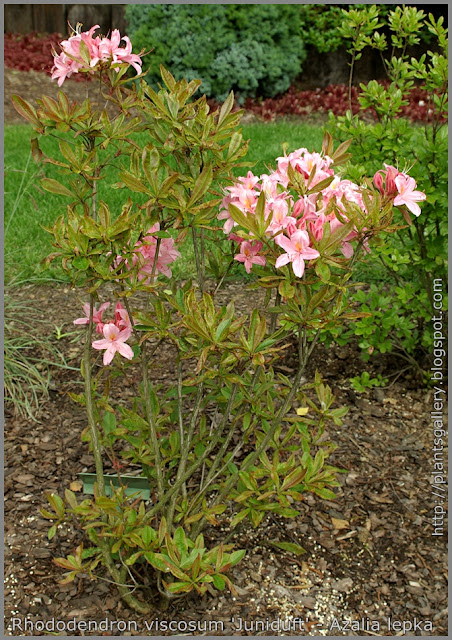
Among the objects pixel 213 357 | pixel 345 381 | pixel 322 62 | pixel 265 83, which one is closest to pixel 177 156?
pixel 213 357

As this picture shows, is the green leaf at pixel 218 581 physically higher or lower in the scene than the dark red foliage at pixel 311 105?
lower

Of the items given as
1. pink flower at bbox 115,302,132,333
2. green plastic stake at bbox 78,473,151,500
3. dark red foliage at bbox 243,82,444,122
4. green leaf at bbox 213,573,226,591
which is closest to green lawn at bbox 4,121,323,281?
pink flower at bbox 115,302,132,333

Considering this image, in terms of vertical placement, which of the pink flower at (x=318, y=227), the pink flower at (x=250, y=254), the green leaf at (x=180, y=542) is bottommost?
the green leaf at (x=180, y=542)

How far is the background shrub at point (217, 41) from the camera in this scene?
8641mm

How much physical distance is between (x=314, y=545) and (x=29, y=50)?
11.1 meters

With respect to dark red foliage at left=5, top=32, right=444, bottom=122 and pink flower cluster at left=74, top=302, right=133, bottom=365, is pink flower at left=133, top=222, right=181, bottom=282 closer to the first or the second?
pink flower cluster at left=74, top=302, right=133, bottom=365

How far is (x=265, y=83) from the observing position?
9641 mm

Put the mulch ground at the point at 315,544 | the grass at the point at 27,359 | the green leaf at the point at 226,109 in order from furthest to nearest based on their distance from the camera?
the grass at the point at 27,359 < the mulch ground at the point at 315,544 < the green leaf at the point at 226,109

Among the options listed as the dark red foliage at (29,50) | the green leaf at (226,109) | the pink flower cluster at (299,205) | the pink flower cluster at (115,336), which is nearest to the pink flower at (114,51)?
the green leaf at (226,109)

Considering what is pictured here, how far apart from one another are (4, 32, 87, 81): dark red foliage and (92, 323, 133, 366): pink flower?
347 inches

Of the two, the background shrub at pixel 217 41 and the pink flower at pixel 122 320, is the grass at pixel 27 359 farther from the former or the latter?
the background shrub at pixel 217 41

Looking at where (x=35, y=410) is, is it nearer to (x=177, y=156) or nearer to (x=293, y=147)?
(x=177, y=156)

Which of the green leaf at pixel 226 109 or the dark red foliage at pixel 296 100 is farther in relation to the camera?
the dark red foliage at pixel 296 100

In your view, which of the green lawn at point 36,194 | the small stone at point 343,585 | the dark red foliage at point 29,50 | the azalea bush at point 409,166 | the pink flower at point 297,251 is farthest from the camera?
the dark red foliage at point 29,50
